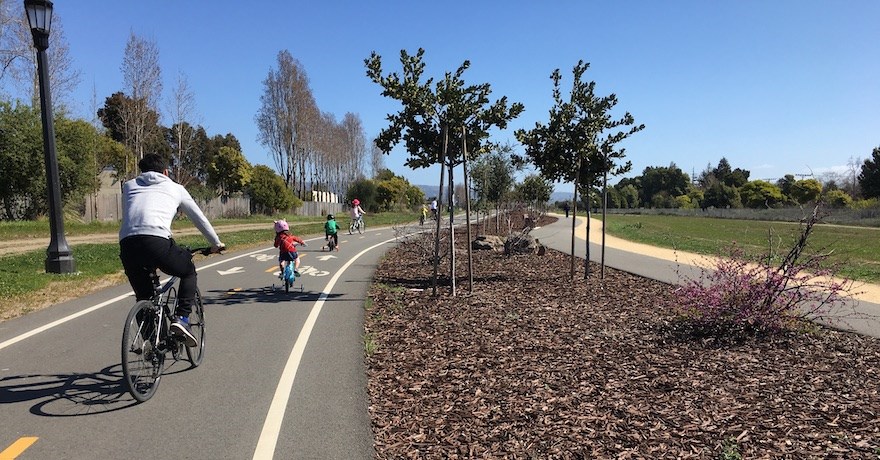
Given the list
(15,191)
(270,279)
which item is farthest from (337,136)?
(270,279)

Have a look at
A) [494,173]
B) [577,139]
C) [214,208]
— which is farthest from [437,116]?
[214,208]

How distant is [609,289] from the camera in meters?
10.6

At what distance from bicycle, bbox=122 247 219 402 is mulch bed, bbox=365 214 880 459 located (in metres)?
1.86

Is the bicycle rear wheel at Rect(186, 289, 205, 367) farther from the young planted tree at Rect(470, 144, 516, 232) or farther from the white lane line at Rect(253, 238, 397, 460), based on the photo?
the young planted tree at Rect(470, 144, 516, 232)

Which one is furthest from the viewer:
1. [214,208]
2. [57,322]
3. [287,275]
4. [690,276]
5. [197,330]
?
[214,208]

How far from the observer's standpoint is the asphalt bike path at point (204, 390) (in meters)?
3.79

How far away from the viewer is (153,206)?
4676 millimetres

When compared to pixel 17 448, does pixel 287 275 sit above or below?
above

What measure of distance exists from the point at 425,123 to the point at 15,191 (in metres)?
25.0

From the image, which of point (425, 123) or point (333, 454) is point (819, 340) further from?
point (425, 123)

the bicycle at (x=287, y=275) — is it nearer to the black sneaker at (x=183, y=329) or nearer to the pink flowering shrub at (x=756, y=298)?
the black sneaker at (x=183, y=329)

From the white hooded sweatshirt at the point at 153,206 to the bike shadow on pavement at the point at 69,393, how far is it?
135cm

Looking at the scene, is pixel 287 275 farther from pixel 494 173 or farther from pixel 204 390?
pixel 494 173

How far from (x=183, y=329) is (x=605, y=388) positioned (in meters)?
3.74
